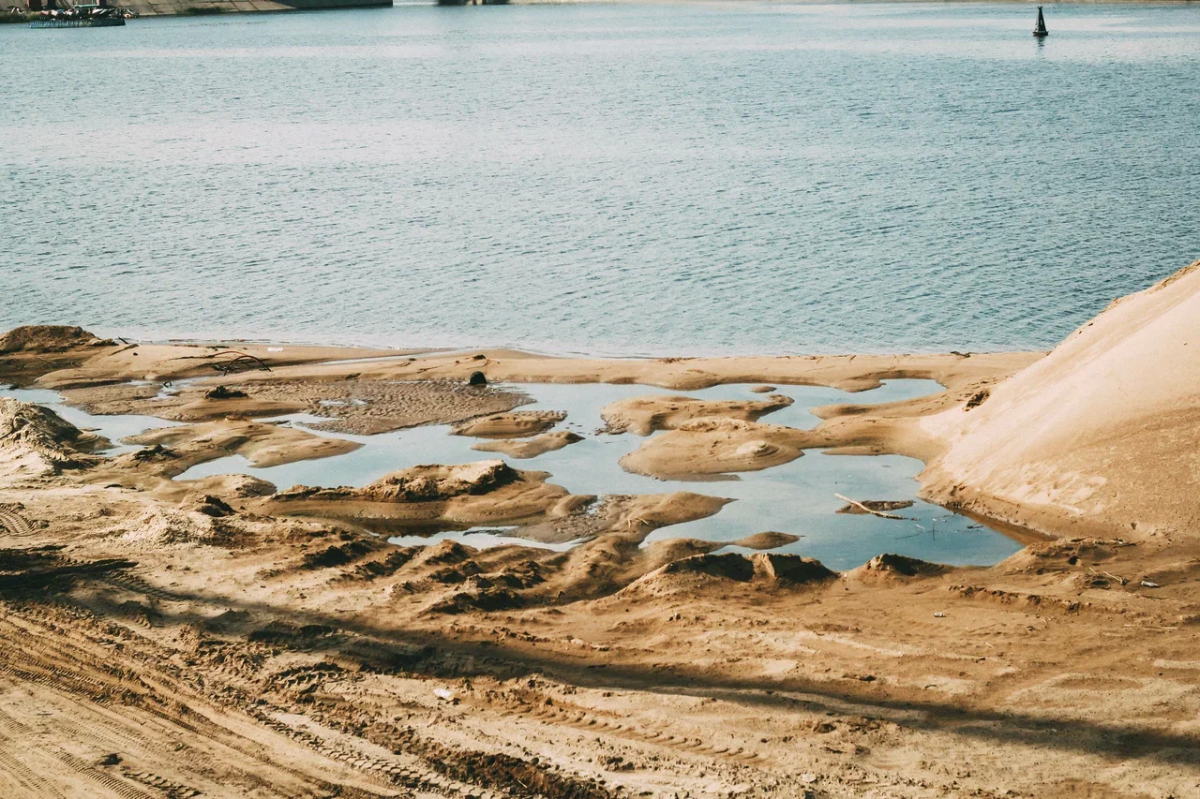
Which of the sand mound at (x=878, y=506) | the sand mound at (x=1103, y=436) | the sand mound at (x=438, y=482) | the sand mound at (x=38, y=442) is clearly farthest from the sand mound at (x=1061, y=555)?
the sand mound at (x=38, y=442)

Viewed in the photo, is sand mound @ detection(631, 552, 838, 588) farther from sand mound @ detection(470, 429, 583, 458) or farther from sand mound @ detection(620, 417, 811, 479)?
sand mound @ detection(470, 429, 583, 458)

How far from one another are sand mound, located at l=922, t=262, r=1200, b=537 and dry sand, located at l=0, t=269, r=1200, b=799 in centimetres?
3

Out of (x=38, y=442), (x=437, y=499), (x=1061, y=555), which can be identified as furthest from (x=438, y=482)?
(x=1061, y=555)

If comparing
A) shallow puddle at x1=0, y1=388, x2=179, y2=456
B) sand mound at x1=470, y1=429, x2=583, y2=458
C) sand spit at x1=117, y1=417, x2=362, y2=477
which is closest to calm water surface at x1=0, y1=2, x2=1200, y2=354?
shallow puddle at x1=0, y1=388, x2=179, y2=456

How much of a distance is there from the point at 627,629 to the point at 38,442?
797 cm

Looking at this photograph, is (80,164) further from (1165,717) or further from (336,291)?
(1165,717)

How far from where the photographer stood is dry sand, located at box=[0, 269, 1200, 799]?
619 centimetres

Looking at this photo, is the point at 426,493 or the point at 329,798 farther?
the point at 426,493

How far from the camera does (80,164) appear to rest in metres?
38.4

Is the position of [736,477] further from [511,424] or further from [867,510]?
[511,424]

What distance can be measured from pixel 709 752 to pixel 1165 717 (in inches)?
97.6

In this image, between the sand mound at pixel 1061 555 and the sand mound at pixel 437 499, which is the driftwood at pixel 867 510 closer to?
the sand mound at pixel 1061 555

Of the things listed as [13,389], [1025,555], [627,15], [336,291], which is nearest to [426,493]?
[1025,555]

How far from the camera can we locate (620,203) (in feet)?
98.0
